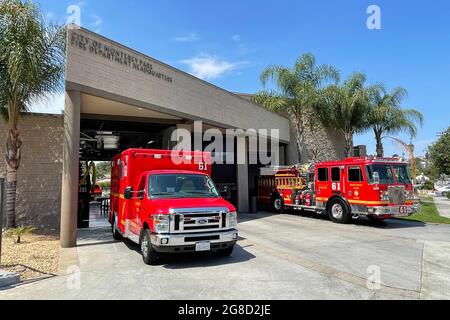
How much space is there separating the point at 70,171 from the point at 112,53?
402 centimetres

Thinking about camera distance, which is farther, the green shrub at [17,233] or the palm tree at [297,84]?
the palm tree at [297,84]

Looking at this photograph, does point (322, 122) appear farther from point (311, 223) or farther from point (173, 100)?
point (173, 100)

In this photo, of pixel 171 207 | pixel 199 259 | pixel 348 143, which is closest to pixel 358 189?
pixel 199 259

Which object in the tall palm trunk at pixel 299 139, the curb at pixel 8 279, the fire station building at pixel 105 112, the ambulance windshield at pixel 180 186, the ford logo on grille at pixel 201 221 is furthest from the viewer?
the tall palm trunk at pixel 299 139

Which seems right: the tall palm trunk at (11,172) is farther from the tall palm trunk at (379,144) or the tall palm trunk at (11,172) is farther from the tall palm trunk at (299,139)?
the tall palm trunk at (379,144)

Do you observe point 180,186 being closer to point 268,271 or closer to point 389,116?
point 268,271

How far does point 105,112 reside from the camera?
14789mm

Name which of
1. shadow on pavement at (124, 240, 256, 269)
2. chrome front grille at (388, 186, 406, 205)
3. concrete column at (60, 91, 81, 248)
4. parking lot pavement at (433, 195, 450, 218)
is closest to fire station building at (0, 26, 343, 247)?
concrete column at (60, 91, 81, 248)

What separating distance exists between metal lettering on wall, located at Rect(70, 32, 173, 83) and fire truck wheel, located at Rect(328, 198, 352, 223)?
28.4 ft

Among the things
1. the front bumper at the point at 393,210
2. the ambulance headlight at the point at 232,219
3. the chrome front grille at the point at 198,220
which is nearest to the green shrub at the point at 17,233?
the chrome front grille at the point at 198,220

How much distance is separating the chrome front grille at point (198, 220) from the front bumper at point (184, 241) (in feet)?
0.34

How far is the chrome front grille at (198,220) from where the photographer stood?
759 cm

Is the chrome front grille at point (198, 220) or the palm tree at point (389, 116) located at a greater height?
the palm tree at point (389, 116)
